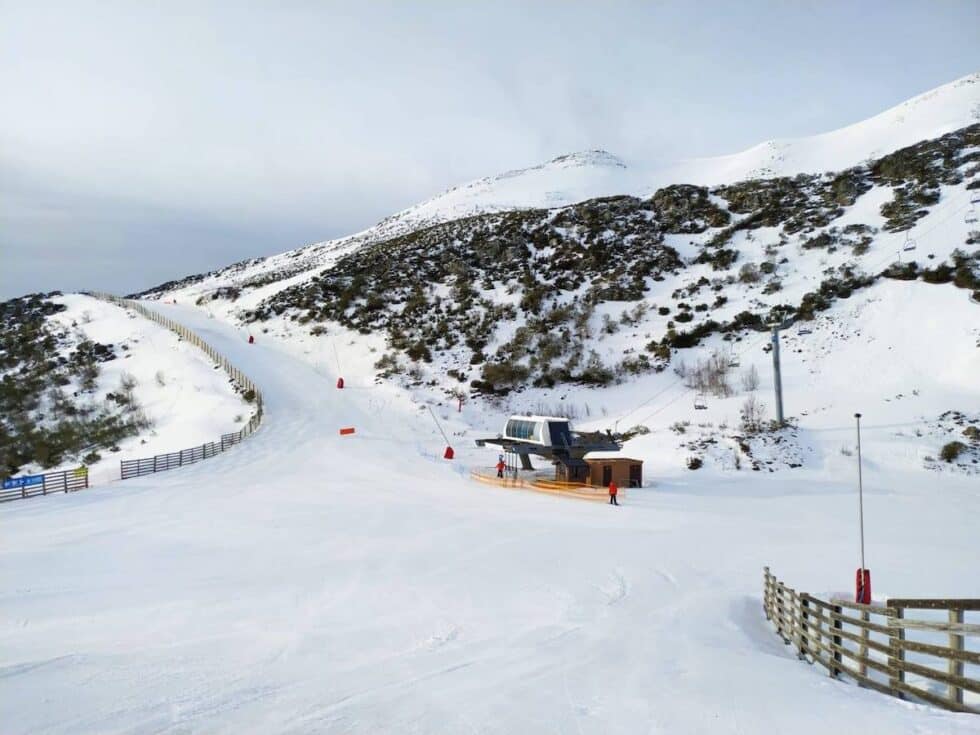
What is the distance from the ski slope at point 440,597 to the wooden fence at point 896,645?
416mm

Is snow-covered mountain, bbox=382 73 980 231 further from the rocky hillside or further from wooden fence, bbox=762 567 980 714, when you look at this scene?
wooden fence, bbox=762 567 980 714

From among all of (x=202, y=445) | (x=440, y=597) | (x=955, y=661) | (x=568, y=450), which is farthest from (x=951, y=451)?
(x=202, y=445)

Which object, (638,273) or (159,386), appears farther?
(638,273)

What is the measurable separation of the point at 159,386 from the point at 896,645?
5374 centimetres

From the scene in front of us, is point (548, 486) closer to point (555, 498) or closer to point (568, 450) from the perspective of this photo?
point (555, 498)

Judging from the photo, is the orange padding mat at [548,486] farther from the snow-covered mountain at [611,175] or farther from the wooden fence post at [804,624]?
the snow-covered mountain at [611,175]

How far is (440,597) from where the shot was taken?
13.3 metres

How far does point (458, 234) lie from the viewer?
83938 mm

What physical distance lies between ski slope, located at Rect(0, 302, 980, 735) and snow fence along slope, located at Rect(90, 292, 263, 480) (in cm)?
280

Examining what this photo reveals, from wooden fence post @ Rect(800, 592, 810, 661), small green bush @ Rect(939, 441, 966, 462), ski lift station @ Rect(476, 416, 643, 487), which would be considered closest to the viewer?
wooden fence post @ Rect(800, 592, 810, 661)

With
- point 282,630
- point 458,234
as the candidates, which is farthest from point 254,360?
point 282,630

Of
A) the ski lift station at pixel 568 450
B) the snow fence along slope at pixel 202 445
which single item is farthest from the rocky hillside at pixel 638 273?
the ski lift station at pixel 568 450

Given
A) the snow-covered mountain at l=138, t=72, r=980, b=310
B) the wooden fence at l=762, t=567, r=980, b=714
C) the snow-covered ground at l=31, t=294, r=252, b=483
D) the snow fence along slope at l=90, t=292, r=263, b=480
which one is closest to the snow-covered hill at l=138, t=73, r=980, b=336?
the snow-covered mountain at l=138, t=72, r=980, b=310

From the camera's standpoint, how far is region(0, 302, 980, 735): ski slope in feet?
24.0
